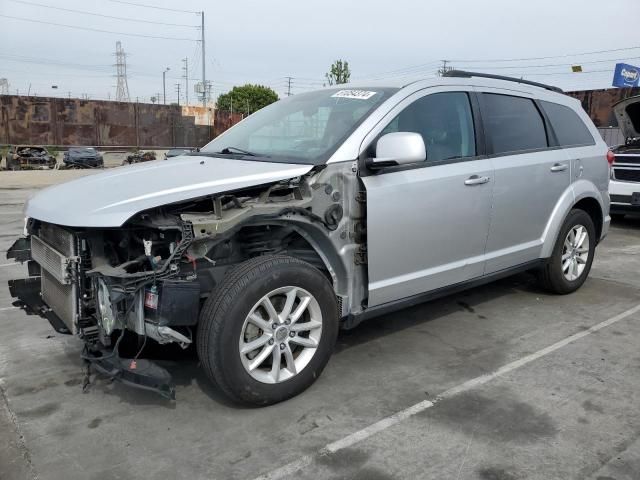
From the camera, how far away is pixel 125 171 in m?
3.73

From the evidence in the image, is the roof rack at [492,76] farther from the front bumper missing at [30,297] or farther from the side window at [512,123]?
the front bumper missing at [30,297]

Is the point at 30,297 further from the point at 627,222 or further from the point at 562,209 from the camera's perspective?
the point at 627,222

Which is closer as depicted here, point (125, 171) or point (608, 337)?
point (125, 171)

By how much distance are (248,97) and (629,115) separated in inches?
2479

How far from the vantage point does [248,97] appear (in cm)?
6900

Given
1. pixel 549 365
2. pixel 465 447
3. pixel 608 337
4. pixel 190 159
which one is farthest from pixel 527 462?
pixel 190 159

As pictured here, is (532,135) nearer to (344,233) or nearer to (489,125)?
(489,125)

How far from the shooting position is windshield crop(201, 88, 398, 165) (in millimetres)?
3633

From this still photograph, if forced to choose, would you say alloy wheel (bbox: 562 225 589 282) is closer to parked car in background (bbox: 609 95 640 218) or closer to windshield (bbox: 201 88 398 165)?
windshield (bbox: 201 88 398 165)

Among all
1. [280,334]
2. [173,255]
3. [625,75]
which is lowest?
[280,334]

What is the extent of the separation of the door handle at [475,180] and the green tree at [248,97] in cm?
6429

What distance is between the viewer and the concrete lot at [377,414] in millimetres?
2715

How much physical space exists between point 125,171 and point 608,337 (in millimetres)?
3776

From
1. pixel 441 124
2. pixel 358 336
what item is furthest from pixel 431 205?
pixel 358 336
